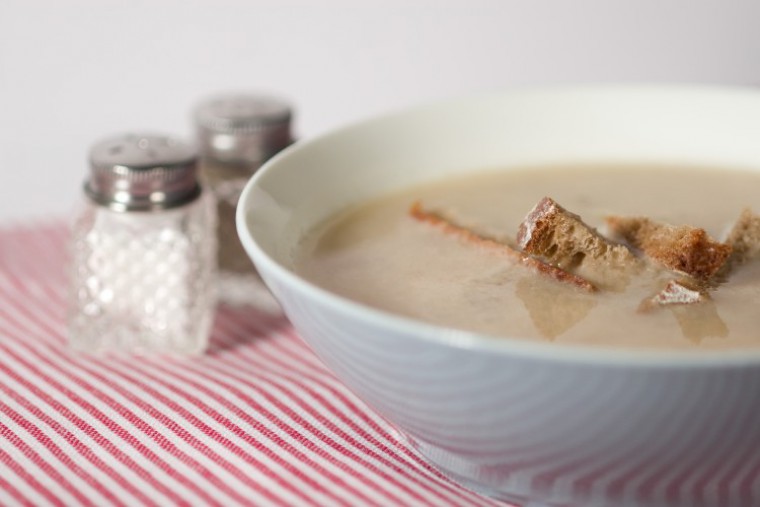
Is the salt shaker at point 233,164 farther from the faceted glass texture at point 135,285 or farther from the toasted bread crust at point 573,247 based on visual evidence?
the toasted bread crust at point 573,247

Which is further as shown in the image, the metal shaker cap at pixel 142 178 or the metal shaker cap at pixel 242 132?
the metal shaker cap at pixel 242 132

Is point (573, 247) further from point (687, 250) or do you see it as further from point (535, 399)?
point (535, 399)

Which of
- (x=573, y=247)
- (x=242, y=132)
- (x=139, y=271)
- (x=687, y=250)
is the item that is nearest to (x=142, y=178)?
(x=139, y=271)

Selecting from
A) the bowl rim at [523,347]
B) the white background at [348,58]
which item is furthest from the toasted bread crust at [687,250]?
the white background at [348,58]

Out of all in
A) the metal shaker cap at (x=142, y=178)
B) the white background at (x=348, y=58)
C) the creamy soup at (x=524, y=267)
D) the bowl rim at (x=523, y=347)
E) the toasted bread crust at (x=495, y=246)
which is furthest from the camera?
the white background at (x=348, y=58)

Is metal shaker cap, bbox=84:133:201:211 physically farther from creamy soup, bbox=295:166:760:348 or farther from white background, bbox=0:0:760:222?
white background, bbox=0:0:760:222

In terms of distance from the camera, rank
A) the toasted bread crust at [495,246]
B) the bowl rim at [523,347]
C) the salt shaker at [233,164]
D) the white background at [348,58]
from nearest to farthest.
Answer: the bowl rim at [523,347]
the toasted bread crust at [495,246]
the salt shaker at [233,164]
the white background at [348,58]

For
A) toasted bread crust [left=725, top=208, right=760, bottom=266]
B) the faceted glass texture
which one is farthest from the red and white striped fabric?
toasted bread crust [left=725, top=208, right=760, bottom=266]
